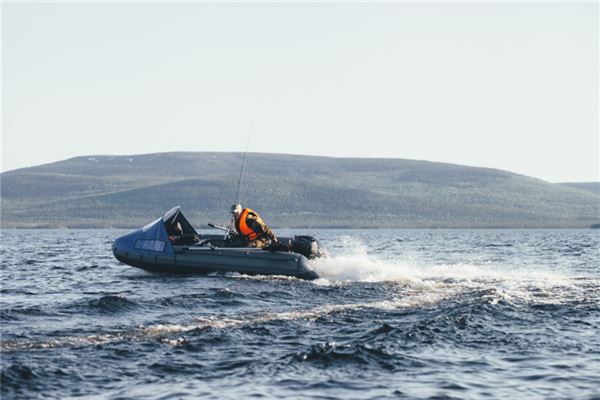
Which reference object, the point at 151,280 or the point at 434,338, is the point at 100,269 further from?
the point at 434,338

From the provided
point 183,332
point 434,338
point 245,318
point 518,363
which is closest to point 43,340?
point 183,332

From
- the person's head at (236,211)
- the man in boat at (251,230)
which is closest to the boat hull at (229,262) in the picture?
the man in boat at (251,230)

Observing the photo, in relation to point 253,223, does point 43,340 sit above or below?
below

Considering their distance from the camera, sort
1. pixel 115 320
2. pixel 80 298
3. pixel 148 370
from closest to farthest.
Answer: pixel 148 370
pixel 115 320
pixel 80 298

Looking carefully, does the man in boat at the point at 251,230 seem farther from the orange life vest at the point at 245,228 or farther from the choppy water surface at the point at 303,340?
the choppy water surface at the point at 303,340

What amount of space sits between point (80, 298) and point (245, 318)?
19.9 feet

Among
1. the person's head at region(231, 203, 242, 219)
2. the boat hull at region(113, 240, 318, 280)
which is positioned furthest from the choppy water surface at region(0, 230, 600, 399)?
the person's head at region(231, 203, 242, 219)

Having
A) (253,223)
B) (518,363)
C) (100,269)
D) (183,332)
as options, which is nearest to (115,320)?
(183,332)

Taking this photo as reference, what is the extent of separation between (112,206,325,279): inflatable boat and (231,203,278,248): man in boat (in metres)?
0.32

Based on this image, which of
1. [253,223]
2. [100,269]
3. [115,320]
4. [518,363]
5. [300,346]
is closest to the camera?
[518,363]

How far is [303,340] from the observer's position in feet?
51.7

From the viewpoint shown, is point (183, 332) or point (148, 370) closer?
point (148, 370)

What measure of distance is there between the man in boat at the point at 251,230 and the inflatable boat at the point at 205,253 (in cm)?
32

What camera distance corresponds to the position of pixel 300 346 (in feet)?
49.8
